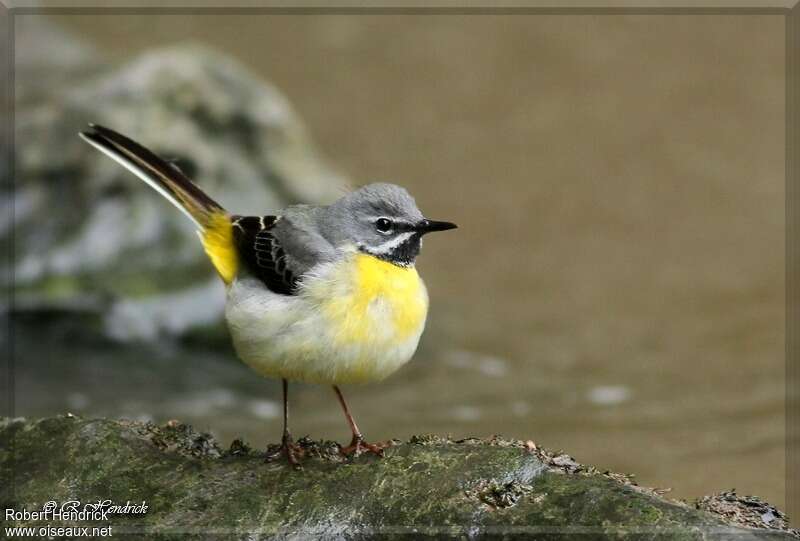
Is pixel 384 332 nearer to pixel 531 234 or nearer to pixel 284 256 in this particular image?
pixel 284 256

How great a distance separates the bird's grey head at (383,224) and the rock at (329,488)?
43.1 inches

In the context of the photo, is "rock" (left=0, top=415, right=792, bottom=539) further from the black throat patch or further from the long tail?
the long tail

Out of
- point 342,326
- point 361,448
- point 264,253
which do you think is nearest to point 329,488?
point 361,448

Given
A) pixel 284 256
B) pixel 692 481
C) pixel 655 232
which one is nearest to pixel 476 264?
pixel 655 232

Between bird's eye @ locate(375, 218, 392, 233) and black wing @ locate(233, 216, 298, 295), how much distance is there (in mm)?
555

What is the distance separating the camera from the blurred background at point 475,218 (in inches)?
460

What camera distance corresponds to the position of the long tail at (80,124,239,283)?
693 centimetres

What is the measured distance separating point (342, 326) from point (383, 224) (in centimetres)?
66

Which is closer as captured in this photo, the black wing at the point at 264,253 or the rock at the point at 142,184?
the black wing at the point at 264,253

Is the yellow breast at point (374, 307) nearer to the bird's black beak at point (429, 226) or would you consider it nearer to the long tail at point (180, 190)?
the bird's black beak at point (429, 226)

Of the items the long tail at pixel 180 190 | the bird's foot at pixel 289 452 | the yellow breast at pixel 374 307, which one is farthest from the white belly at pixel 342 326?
the long tail at pixel 180 190

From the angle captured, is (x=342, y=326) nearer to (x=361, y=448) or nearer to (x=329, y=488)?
(x=361, y=448)

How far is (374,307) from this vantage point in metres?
5.87

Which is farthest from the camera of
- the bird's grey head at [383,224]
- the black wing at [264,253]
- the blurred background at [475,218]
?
the blurred background at [475,218]
